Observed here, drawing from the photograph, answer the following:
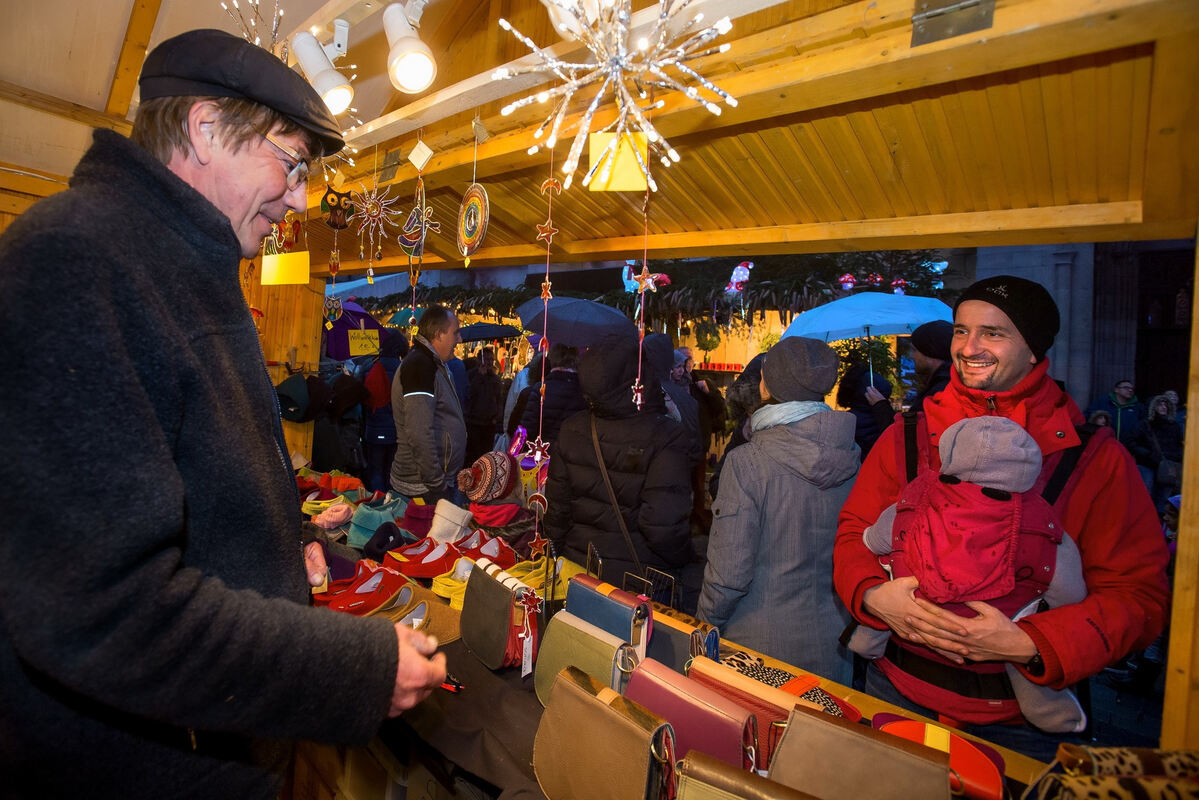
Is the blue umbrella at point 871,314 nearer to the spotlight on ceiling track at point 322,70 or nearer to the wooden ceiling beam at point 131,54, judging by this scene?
the spotlight on ceiling track at point 322,70

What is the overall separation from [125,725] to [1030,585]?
1910 mm

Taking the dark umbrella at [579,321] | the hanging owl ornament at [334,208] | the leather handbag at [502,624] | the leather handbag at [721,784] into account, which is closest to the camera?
the leather handbag at [721,784]

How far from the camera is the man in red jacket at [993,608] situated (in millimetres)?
1376

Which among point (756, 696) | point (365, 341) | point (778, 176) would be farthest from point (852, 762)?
point (365, 341)

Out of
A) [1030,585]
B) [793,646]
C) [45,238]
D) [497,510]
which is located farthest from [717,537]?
[45,238]

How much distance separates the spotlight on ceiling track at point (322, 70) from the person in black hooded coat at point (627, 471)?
1570 millimetres

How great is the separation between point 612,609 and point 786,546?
886 millimetres

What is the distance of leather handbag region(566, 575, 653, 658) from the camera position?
4.94ft

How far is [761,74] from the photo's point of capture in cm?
183

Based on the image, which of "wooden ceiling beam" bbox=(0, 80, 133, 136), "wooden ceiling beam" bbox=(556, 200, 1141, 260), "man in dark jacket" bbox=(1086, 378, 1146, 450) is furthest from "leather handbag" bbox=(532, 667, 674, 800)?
"man in dark jacket" bbox=(1086, 378, 1146, 450)

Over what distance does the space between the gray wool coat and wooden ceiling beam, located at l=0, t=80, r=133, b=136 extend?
402cm

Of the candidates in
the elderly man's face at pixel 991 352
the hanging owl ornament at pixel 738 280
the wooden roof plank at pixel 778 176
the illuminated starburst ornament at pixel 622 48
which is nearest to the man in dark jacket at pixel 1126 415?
the hanging owl ornament at pixel 738 280

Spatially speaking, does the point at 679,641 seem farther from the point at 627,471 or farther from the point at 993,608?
the point at 627,471

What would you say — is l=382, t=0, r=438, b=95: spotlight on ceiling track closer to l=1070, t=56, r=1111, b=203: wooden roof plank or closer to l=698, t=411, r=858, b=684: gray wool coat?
l=698, t=411, r=858, b=684: gray wool coat
